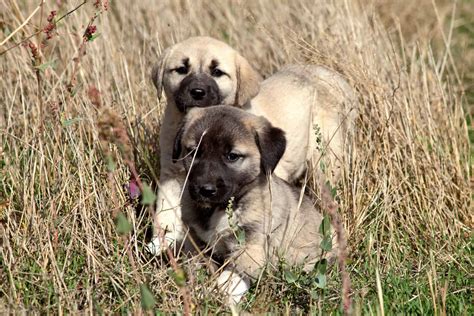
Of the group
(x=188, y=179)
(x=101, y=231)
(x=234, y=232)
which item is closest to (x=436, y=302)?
(x=234, y=232)

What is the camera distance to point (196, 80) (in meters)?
5.68

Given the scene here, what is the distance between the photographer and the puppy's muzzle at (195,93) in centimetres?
556

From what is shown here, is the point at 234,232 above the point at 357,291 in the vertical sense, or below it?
above

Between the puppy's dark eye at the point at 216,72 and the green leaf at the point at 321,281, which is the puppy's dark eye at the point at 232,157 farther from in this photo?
the puppy's dark eye at the point at 216,72

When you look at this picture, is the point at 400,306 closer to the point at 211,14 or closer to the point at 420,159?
the point at 420,159

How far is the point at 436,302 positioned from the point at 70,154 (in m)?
2.41

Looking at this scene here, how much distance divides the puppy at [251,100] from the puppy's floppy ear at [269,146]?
265mm

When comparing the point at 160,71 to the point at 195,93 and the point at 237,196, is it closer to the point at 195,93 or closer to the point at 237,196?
the point at 195,93

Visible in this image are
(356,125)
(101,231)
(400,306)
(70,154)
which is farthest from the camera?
(356,125)

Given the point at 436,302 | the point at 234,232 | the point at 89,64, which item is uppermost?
the point at 89,64

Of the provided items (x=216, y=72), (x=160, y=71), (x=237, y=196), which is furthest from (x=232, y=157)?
(x=160, y=71)

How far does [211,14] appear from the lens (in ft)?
27.7

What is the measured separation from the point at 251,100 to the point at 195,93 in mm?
736

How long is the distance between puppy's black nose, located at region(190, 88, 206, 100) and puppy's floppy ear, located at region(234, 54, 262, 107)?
39 centimetres
